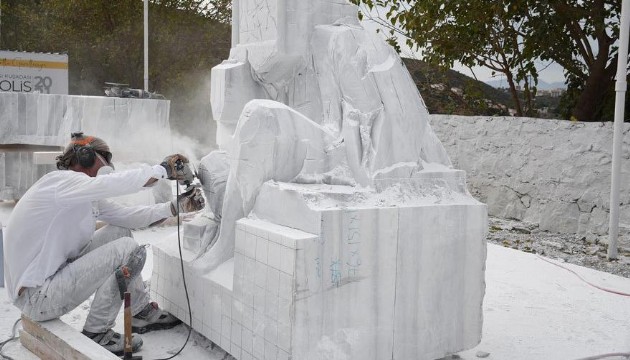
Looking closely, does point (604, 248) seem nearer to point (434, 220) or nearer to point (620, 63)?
point (620, 63)

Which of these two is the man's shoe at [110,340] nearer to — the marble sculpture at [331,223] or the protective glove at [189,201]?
the marble sculpture at [331,223]

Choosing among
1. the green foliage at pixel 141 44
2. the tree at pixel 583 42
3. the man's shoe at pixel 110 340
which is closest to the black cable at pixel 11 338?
the man's shoe at pixel 110 340

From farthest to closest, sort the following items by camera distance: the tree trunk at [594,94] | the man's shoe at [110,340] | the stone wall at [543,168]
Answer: the tree trunk at [594,94] → the stone wall at [543,168] → the man's shoe at [110,340]

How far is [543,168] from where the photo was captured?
6898mm

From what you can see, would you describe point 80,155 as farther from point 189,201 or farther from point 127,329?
point 127,329

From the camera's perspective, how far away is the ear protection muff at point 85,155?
9.87 ft

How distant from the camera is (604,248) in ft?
19.8

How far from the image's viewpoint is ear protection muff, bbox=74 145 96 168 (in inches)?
118

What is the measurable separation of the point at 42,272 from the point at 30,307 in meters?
0.22

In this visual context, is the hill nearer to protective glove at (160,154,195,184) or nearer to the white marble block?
the white marble block

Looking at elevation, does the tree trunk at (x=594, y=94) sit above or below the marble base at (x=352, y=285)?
above

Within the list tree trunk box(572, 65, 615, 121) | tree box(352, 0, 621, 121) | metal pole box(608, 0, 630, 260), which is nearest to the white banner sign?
tree box(352, 0, 621, 121)

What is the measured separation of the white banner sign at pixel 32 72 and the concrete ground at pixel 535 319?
4814 mm

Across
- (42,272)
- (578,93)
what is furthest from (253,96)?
(578,93)
